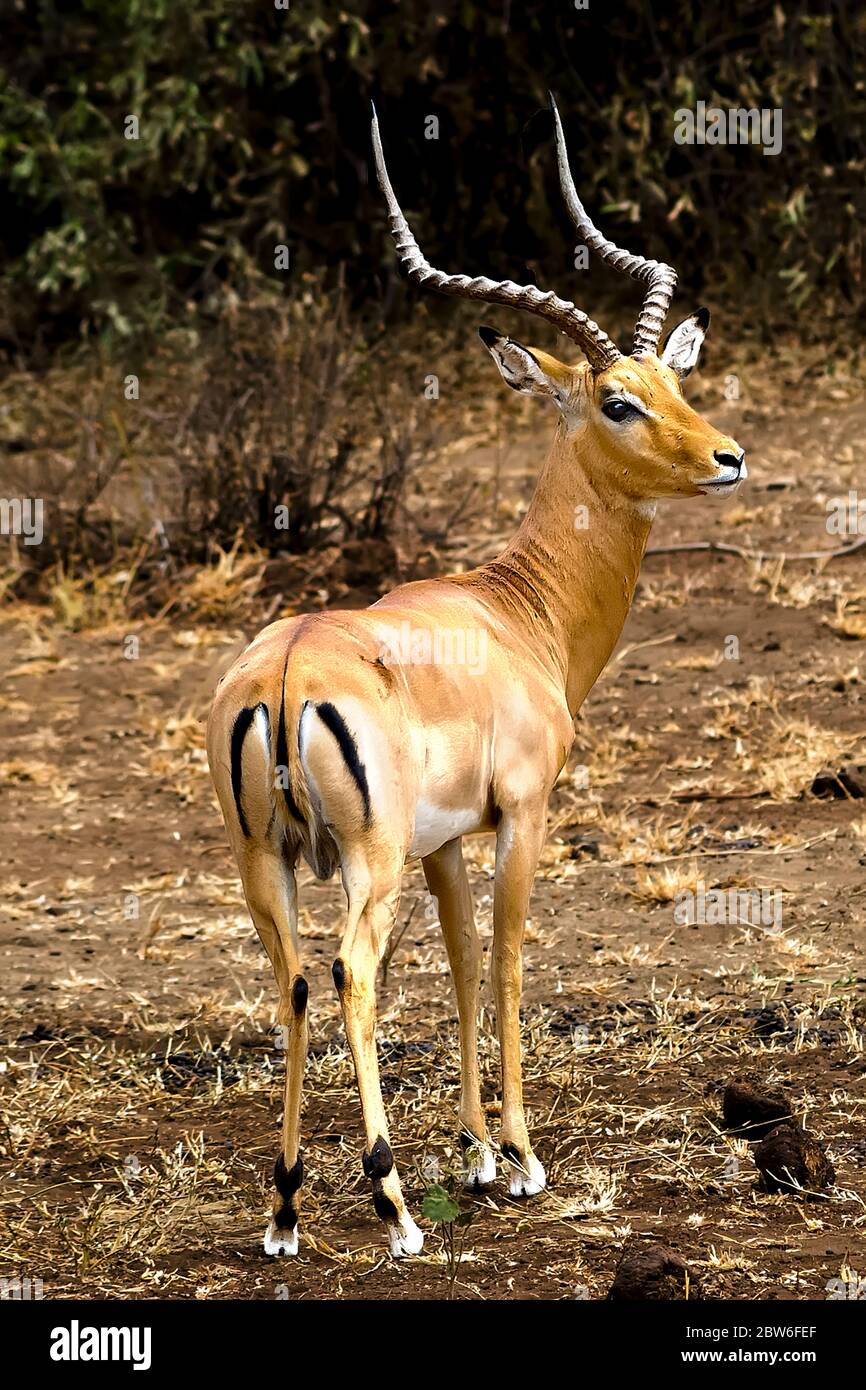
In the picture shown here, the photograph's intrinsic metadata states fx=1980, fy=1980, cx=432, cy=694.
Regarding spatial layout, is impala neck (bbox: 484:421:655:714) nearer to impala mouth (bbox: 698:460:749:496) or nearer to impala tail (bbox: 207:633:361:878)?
impala mouth (bbox: 698:460:749:496)

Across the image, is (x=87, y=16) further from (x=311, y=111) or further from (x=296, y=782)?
(x=296, y=782)

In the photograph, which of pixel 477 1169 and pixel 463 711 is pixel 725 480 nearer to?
pixel 463 711

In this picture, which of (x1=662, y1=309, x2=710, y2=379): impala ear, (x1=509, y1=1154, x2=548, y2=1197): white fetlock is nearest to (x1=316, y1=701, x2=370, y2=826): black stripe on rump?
(x1=509, y1=1154, x2=548, y2=1197): white fetlock

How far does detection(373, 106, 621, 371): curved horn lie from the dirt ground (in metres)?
1.93

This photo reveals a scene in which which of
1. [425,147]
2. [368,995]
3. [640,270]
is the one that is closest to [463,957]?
[368,995]

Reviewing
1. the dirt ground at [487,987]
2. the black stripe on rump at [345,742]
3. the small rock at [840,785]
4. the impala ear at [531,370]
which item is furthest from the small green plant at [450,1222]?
the small rock at [840,785]

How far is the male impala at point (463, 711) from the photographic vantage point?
Result: 407cm

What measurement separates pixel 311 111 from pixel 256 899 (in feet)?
33.3

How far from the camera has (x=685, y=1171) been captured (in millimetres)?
4742

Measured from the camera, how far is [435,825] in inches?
173

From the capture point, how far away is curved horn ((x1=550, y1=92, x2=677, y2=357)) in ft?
16.5

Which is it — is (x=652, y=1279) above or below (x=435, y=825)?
below

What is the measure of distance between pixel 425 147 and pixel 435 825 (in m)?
9.56

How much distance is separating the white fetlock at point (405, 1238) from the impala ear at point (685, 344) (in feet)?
7.42
